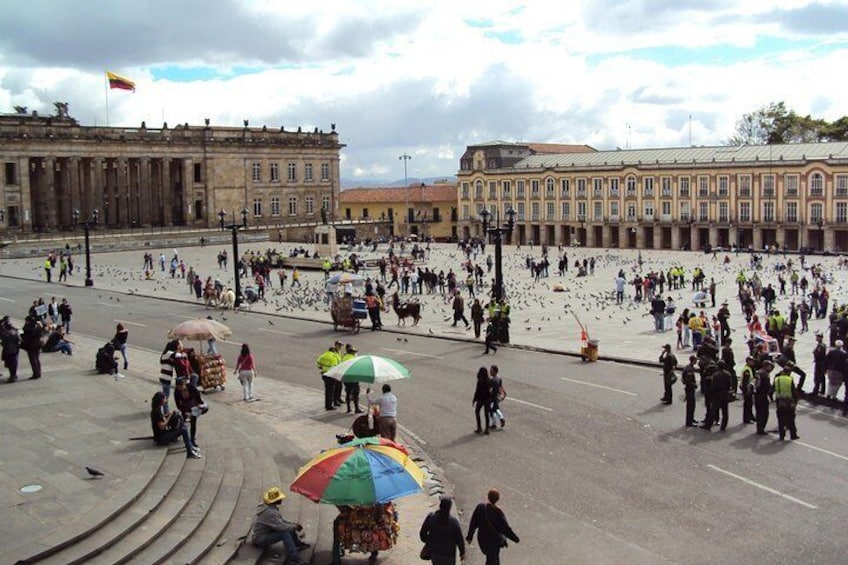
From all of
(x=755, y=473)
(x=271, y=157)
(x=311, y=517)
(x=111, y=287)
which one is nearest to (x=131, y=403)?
(x=311, y=517)

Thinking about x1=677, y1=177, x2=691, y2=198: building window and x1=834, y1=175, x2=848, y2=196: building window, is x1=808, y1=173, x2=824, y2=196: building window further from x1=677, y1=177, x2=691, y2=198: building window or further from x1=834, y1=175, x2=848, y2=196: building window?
x1=677, y1=177, x2=691, y2=198: building window

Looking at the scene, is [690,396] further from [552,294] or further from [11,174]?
[11,174]

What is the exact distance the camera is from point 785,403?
1673cm

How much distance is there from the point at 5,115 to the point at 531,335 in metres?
69.4

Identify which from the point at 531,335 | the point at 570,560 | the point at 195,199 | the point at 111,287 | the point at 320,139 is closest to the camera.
Result: the point at 570,560

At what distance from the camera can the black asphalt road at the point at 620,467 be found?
1212 centimetres

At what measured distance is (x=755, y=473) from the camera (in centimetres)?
1488

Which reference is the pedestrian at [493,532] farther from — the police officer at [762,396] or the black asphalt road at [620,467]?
the police officer at [762,396]

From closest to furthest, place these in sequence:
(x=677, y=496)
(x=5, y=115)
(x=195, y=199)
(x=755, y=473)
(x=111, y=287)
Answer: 1. (x=677, y=496)
2. (x=755, y=473)
3. (x=111, y=287)
4. (x=5, y=115)
5. (x=195, y=199)

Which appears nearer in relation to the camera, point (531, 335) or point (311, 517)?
point (311, 517)

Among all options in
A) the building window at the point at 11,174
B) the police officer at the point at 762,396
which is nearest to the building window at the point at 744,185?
the building window at the point at 11,174

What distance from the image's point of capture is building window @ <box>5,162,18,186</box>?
253 ft

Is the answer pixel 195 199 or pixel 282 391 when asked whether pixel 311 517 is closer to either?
pixel 282 391

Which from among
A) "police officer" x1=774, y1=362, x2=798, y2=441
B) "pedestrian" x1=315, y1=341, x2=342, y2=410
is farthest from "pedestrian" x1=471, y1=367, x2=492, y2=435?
"police officer" x1=774, y1=362, x2=798, y2=441
